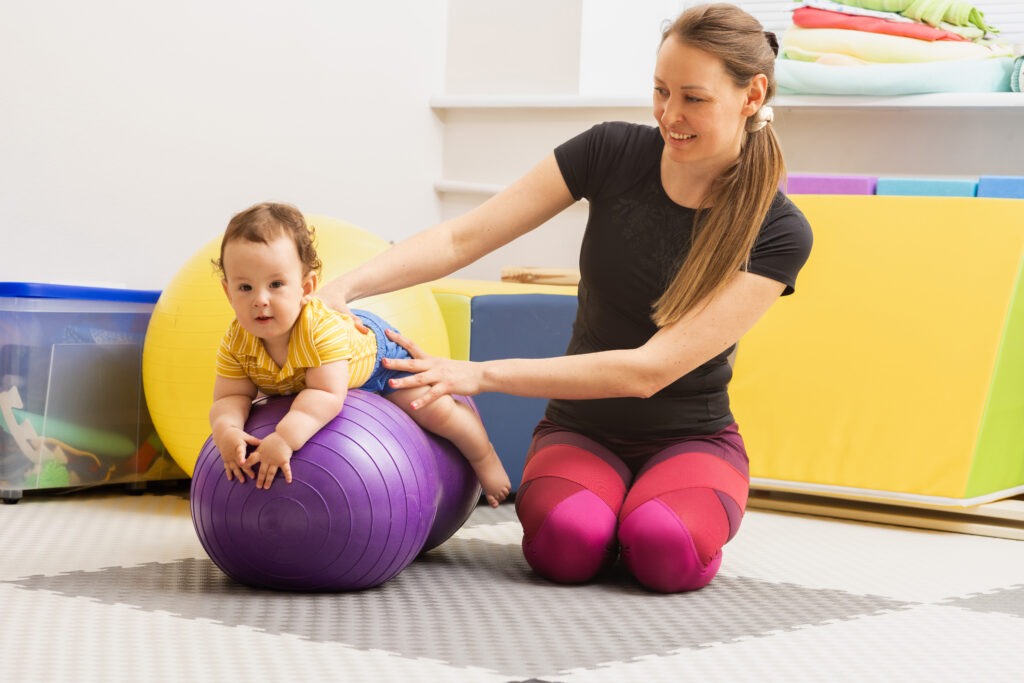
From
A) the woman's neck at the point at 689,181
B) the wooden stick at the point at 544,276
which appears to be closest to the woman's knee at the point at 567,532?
the woman's neck at the point at 689,181

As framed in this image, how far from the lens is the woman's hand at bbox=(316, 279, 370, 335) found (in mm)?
1779

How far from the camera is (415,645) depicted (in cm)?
144

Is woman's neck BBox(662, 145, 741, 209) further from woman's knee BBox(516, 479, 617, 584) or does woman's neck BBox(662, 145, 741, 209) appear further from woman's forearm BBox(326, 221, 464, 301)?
woman's knee BBox(516, 479, 617, 584)

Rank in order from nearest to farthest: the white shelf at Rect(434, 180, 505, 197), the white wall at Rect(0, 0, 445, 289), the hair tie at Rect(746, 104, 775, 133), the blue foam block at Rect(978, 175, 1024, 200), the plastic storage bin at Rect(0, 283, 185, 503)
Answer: the hair tie at Rect(746, 104, 775, 133)
the plastic storage bin at Rect(0, 283, 185, 503)
the white wall at Rect(0, 0, 445, 289)
the blue foam block at Rect(978, 175, 1024, 200)
the white shelf at Rect(434, 180, 505, 197)

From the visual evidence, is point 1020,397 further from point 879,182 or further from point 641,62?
point 641,62

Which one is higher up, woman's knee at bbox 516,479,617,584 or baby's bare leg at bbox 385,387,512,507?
baby's bare leg at bbox 385,387,512,507

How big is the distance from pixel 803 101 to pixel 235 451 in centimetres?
225

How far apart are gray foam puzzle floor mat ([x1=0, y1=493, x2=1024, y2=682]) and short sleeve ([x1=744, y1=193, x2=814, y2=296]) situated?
0.55 meters

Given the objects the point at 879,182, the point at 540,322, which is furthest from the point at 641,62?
the point at 540,322

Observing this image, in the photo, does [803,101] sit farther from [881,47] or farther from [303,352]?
[303,352]

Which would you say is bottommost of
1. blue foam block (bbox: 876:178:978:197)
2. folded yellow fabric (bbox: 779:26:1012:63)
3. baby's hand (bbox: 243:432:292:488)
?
baby's hand (bbox: 243:432:292:488)

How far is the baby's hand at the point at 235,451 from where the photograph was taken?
1595 millimetres

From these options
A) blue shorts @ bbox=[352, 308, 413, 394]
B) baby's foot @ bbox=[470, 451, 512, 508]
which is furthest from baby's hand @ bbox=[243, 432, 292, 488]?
baby's foot @ bbox=[470, 451, 512, 508]

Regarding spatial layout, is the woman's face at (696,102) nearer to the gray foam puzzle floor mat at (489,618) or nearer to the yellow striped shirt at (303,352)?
the yellow striped shirt at (303,352)
